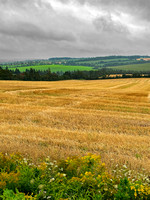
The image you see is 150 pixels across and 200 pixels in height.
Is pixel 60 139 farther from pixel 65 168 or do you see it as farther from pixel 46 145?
pixel 65 168

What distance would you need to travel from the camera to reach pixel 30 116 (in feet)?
42.9

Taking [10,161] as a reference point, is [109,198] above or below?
below

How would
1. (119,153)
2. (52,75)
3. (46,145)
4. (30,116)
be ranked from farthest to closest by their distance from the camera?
(52,75) → (30,116) → (46,145) → (119,153)

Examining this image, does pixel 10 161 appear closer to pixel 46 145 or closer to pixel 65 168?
pixel 65 168

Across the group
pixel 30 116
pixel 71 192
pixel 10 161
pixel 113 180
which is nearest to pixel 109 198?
pixel 113 180

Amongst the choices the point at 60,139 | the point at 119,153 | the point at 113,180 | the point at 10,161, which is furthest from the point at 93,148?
the point at 10,161

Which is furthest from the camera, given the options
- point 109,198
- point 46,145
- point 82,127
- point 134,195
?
point 82,127

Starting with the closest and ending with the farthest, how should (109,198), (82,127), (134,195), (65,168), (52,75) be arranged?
(134,195), (109,198), (65,168), (82,127), (52,75)

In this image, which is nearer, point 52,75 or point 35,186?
point 35,186

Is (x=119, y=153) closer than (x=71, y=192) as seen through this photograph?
No

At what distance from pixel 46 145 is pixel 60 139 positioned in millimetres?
891

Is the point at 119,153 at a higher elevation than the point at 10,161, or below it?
below

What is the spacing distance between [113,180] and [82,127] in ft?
22.0

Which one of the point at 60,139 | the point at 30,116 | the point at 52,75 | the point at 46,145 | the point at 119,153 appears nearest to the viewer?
the point at 119,153
